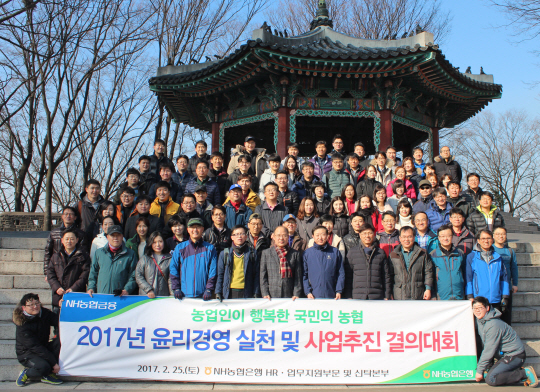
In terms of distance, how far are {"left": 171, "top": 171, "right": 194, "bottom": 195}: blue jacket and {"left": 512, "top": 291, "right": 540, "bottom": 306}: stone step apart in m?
5.30

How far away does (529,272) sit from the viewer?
265 inches

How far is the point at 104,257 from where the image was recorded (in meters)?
4.82

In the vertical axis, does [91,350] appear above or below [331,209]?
below

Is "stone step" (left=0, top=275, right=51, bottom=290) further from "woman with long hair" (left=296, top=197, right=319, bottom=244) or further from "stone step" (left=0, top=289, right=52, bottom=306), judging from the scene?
"woman with long hair" (left=296, top=197, right=319, bottom=244)

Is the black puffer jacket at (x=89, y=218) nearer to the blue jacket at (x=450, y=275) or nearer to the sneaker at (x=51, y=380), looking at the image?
the sneaker at (x=51, y=380)

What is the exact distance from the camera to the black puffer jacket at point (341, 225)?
225 inches

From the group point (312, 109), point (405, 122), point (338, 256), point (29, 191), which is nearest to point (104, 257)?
point (338, 256)

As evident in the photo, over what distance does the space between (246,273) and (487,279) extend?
286 cm

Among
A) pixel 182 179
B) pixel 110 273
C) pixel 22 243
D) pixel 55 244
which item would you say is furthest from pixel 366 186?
pixel 22 243

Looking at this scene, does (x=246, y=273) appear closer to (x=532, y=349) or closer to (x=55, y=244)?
(x=55, y=244)

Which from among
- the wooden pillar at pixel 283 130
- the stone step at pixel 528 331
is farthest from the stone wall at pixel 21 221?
the stone step at pixel 528 331

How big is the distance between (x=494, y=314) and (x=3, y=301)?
6324 mm

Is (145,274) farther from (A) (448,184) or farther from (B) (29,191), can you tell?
(B) (29,191)

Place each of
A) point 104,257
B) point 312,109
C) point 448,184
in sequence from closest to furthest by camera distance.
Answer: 1. point 104,257
2. point 448,184
3. point 312,109
